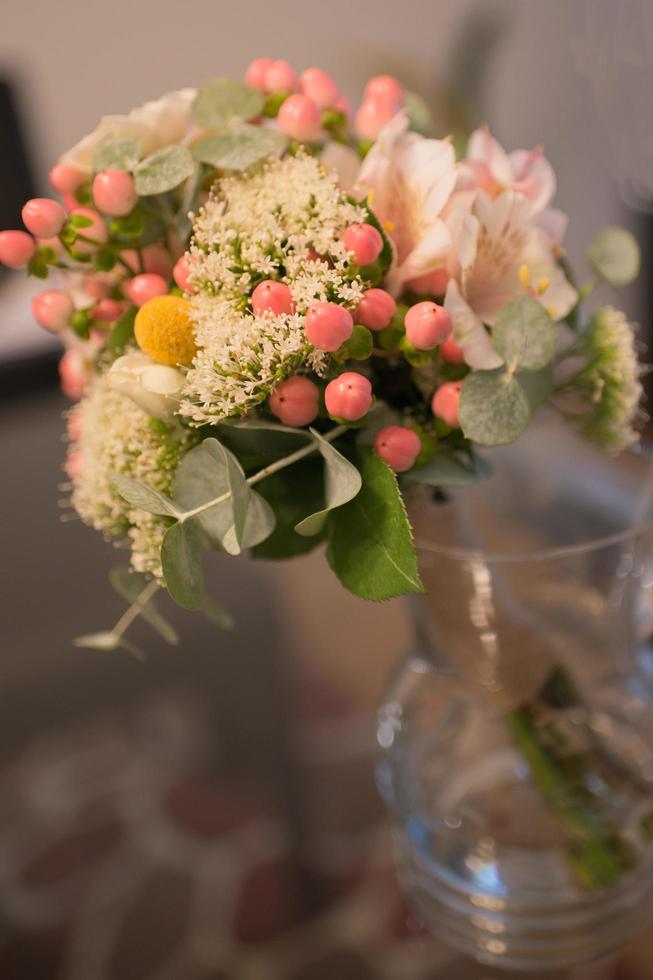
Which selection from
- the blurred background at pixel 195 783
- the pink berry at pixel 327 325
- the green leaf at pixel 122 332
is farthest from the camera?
the blurred background at pixel 195 783

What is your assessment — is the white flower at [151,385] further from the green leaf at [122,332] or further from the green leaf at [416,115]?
the green leaf at [416,115]

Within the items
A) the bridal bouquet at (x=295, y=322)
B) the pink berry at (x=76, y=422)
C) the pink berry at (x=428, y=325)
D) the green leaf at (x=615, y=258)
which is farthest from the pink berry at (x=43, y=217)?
the green leaf at (x=615, y=258)

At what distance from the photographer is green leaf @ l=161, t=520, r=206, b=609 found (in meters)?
0.40

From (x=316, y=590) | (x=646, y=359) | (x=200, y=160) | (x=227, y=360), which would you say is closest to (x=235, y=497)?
(x=227, y=360)

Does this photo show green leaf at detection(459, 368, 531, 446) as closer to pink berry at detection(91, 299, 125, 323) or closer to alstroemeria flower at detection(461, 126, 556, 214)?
alstroemeria flower at detection(461, 126, 556, 214)

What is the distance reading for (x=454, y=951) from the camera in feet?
1.95

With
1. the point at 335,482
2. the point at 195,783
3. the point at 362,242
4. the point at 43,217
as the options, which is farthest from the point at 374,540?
the point at 195,783

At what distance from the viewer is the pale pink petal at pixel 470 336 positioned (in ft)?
1.40

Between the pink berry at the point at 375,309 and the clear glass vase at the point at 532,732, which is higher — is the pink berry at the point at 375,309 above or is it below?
above

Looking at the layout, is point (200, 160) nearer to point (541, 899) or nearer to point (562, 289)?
point (562, 289)

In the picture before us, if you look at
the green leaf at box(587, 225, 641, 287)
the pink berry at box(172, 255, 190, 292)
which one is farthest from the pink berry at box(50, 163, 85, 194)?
the green leaf at box(587, 225, 641, 287)

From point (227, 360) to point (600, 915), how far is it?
1.61 ft

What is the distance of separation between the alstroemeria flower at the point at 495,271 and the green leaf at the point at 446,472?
6 cm

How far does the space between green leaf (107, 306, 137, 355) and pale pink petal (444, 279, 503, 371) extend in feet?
0.59
